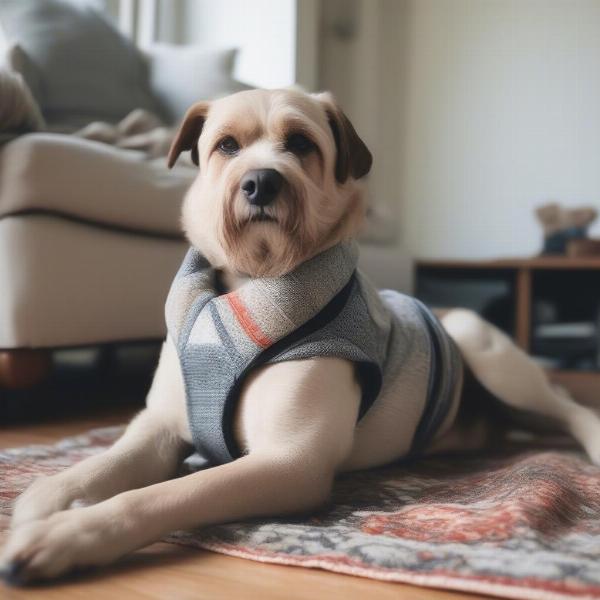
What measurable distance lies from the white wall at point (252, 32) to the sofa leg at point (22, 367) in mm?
2956

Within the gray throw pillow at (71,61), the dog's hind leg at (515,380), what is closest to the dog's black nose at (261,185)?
the dog's hind leg at (515,380)

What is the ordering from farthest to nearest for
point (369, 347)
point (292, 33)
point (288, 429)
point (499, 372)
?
1. point (292, 33)
2. point (499, 372)
3. point (369, 347)
4. point (288, 429)

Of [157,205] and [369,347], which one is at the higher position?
[157,205]

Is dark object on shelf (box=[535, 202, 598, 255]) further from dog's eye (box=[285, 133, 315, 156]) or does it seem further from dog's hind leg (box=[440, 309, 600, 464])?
dog's eye (box=[285, 133, 315, 156])

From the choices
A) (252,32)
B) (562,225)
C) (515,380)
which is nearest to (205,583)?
(515,380)

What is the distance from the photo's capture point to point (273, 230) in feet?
3.70

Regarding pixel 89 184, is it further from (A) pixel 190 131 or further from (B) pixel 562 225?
(B) pixel 562 225

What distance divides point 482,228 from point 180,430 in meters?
3.90

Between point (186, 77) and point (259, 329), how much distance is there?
2543 millimetres

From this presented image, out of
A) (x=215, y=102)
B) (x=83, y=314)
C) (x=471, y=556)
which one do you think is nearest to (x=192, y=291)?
(x=215, y=102)

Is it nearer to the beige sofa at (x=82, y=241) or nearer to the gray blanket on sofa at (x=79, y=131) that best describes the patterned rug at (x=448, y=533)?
the beige sofa at (x=82, y=241)

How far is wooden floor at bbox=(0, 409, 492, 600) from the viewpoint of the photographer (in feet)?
2.57

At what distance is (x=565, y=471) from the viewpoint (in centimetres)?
137

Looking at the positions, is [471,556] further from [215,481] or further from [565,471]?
[565,471]
